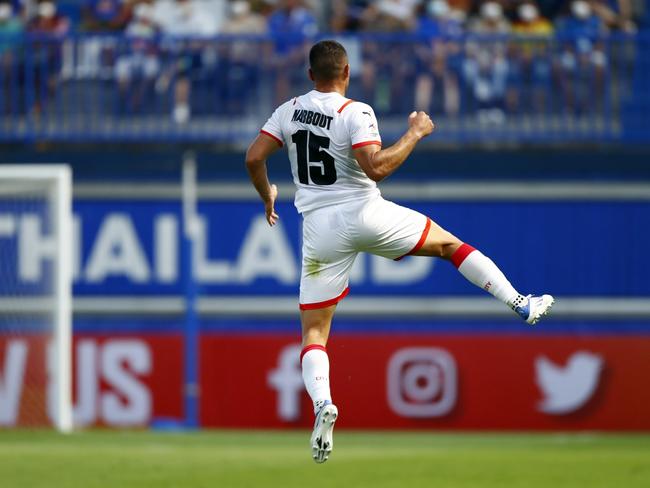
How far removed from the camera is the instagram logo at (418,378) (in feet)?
56.6

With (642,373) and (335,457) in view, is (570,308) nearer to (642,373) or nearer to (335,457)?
(642,373)

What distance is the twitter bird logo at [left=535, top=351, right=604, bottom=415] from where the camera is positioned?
17.2 m

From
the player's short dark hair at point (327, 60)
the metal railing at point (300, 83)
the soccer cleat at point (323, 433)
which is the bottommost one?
the soccer cleat at point (323, 433)

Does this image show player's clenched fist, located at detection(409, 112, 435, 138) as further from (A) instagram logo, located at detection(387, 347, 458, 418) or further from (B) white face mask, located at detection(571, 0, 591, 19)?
(B) white face mask, located at detection(571, 0, 591, 19)

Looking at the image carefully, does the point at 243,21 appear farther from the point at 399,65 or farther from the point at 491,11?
the point at 491,11

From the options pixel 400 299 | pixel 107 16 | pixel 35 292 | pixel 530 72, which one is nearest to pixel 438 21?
pixel 530 72

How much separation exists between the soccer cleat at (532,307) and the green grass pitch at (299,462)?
6.47 ft

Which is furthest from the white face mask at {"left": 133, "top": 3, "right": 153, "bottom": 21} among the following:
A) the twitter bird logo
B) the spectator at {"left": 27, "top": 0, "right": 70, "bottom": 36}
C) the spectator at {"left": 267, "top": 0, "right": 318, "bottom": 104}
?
the twitter bird logo

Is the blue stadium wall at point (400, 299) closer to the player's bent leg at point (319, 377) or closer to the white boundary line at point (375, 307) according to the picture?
the white boundary line at point (375, 307)

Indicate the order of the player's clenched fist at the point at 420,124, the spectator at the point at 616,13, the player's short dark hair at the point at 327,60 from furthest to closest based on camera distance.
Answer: the spectator at the point at 616,13 < the player's short dark hair at the point at 327,60 < the player's clenched fist at the point at 420,124

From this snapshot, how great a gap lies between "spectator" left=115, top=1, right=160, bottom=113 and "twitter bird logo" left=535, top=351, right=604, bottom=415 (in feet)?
18.9

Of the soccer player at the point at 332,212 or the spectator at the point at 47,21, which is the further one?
the spectator at the point at 47,21

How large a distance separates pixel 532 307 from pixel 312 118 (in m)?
1.75

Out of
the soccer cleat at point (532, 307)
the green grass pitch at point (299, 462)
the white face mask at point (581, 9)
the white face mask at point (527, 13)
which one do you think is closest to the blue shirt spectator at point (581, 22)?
the white face mask at point (581, 9)
